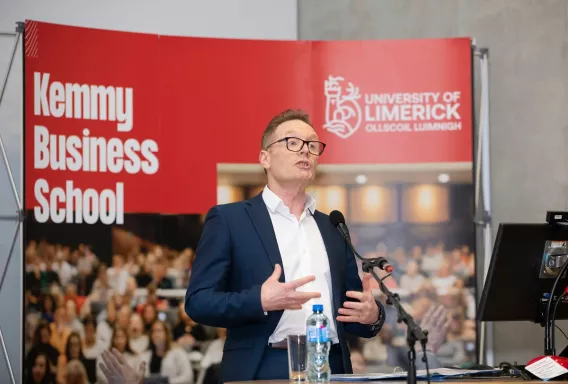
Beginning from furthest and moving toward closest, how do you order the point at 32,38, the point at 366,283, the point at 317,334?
the point at 32,38
the point at 366,283
the point at 317,334

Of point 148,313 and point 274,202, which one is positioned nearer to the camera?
point 274,202

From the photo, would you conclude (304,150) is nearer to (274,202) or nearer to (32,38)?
(274,202)

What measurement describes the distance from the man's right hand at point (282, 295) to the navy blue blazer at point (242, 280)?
1.6 inches

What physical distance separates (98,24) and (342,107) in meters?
1.70

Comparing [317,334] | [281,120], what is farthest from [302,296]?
[281,120]

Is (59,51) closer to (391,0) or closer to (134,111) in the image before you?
(134,111)

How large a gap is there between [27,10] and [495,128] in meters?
3.11

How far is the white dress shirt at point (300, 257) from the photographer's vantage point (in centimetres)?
279

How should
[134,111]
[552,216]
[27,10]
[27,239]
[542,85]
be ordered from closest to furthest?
1. [552,216]
2. [27,239]
3. [134,111]
4. [27,10]
5. [542,85]

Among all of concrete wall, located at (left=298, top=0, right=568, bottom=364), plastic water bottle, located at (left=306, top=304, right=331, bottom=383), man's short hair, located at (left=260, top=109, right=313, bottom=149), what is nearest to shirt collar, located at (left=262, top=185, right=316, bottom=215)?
man's short hair, located at (left=260, top=109, right=313, bottom=149)

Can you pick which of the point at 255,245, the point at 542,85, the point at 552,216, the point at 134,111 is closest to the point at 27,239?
the point at 134,111

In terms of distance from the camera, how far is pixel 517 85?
554 centimetres

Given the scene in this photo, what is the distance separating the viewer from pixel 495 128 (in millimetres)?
5531

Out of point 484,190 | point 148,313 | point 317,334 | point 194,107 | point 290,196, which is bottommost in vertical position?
point 148,313
